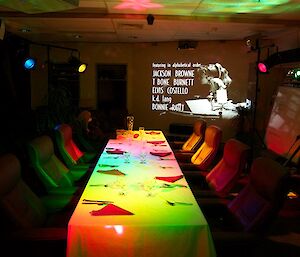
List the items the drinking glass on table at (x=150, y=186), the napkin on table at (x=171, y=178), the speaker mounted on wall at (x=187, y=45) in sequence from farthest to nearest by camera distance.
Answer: the speaker mounted on wall at (x=187, y=45) < the napkin on table at (x=171, y=178) < the drinking glass on table at (x=150, y=186)

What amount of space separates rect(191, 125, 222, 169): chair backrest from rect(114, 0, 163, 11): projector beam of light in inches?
71.9

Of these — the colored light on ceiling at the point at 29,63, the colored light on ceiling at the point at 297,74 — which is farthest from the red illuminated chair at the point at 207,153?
the colored light on ceiling at the point at 29,63

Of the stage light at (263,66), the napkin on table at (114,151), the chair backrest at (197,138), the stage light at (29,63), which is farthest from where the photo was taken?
the stage light at (29,63)

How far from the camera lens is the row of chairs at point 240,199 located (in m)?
2.44

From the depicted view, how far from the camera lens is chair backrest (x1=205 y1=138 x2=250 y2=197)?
3.53m

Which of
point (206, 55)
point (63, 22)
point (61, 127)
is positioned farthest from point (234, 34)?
point (61, 127)

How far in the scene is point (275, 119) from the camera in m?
7.43

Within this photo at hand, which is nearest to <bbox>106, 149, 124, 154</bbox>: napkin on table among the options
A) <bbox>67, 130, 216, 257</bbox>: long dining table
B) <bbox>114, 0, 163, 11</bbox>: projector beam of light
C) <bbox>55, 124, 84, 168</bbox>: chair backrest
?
<bbox>55, 124, 84, 168</bbox>: chair backrest

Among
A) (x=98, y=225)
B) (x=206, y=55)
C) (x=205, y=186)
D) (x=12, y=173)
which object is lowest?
(x=205, y=186)

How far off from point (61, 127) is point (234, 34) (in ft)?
14.6

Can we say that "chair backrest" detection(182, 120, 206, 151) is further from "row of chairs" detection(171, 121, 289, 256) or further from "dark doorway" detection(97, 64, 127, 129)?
"dark doorway" detection(97, 64, 127, 129)

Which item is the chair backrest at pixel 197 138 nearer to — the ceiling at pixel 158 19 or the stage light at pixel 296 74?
the ceiling at pixel 158 19

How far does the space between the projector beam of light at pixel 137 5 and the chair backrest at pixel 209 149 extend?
1.83m

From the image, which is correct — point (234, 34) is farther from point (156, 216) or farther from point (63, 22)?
point (156, 216)
